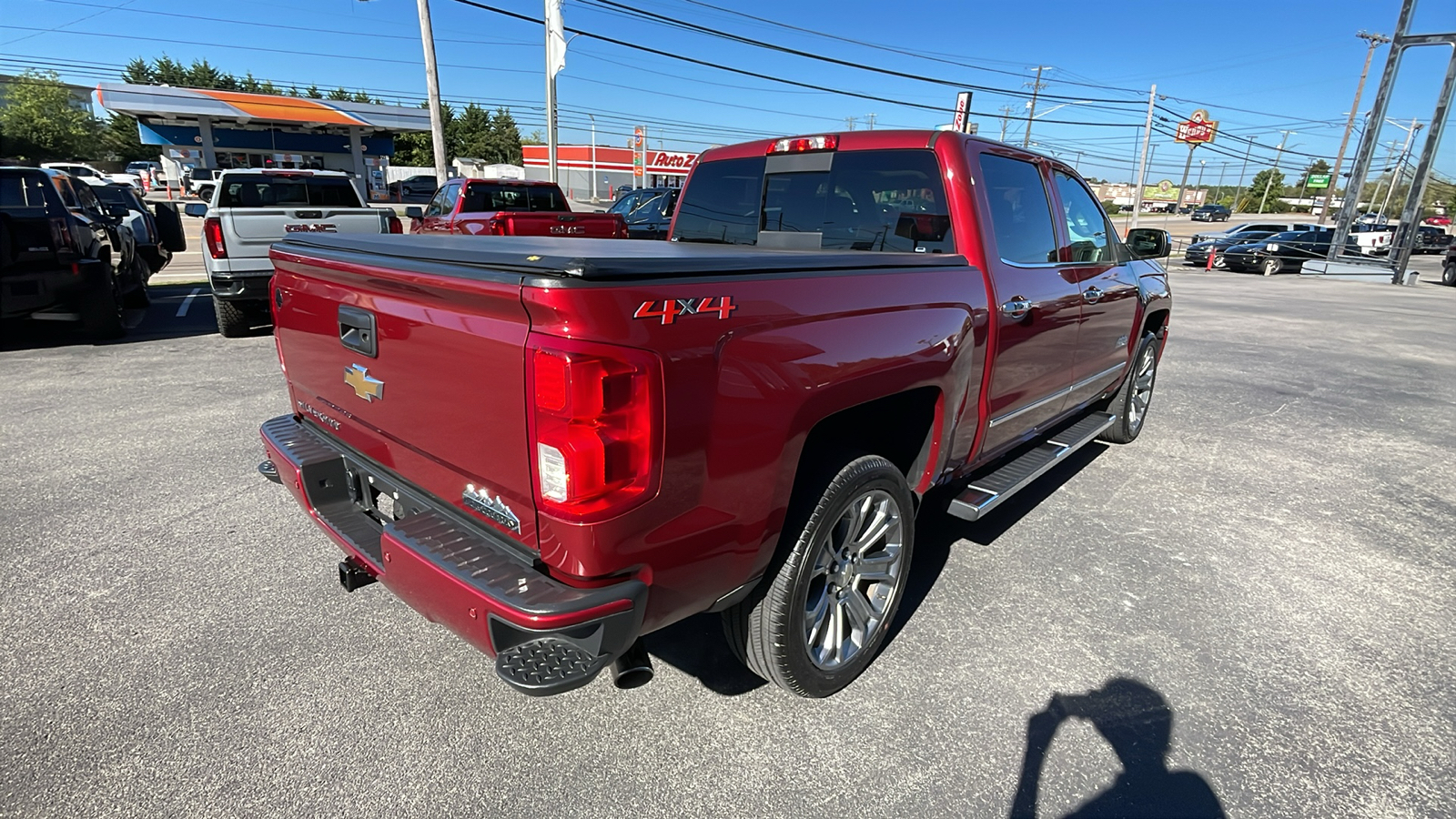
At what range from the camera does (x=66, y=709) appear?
243 cm

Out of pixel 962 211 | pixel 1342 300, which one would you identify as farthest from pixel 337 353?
pixel 1342 300

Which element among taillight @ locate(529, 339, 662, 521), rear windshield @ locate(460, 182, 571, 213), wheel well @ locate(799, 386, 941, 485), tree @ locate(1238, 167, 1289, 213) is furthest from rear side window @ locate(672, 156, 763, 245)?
tree @ locate(1238, 167, 1289, 213)

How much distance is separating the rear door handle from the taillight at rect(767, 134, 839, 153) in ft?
7.57

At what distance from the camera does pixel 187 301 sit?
11.0 m

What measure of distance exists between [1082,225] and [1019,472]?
1.69m

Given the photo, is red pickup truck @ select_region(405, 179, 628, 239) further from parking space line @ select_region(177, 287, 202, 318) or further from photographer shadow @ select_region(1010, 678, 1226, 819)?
photographer shadow @ select_region(1010, 678, 1226, 819)

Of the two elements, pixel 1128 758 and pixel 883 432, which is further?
pixel 883 432

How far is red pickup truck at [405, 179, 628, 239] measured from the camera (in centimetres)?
1084

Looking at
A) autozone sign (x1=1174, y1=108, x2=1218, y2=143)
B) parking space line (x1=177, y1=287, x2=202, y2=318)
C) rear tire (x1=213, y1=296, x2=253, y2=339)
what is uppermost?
autozone sign (x1=1174, y1=108, x2=1218, y2=143)

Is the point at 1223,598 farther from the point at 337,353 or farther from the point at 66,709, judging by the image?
the point at 66,709

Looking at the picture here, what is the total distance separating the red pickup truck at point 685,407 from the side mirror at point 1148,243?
168 cm

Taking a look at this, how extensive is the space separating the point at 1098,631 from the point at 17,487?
572cm

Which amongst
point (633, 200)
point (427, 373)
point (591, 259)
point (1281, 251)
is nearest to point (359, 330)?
point (427, 373)

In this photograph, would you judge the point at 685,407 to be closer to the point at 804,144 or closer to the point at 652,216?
the point at 804,144
